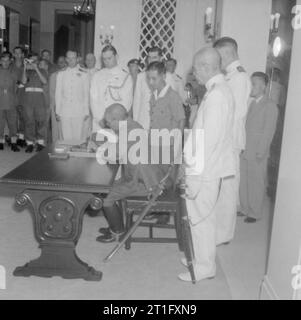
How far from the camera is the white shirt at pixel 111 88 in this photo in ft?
13.2

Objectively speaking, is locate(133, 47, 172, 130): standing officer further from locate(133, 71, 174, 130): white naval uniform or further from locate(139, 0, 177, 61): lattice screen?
locate(139, 0, 177, 61): lattice screen

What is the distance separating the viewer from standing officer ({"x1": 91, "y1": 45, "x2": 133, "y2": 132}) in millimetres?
4012

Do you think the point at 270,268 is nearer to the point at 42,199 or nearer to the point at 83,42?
the point at 42,199

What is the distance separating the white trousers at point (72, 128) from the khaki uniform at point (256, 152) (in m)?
2.03

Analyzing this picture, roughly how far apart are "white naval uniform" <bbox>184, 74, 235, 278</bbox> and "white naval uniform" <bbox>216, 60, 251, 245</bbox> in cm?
54

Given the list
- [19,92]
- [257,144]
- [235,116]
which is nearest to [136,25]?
[19,92]

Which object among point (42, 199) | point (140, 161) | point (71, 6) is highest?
point (71, 6)

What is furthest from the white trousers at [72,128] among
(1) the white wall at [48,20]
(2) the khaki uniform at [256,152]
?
(1) the white wall at [48,20]

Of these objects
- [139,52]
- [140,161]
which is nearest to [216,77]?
[140,161]

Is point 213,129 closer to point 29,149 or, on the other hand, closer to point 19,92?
point 29,149

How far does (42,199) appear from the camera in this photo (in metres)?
2.53

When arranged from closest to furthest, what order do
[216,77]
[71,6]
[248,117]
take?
[216,77] → [248,117] → [71,6]

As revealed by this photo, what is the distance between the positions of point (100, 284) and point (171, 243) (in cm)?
77

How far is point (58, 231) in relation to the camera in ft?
8.45
